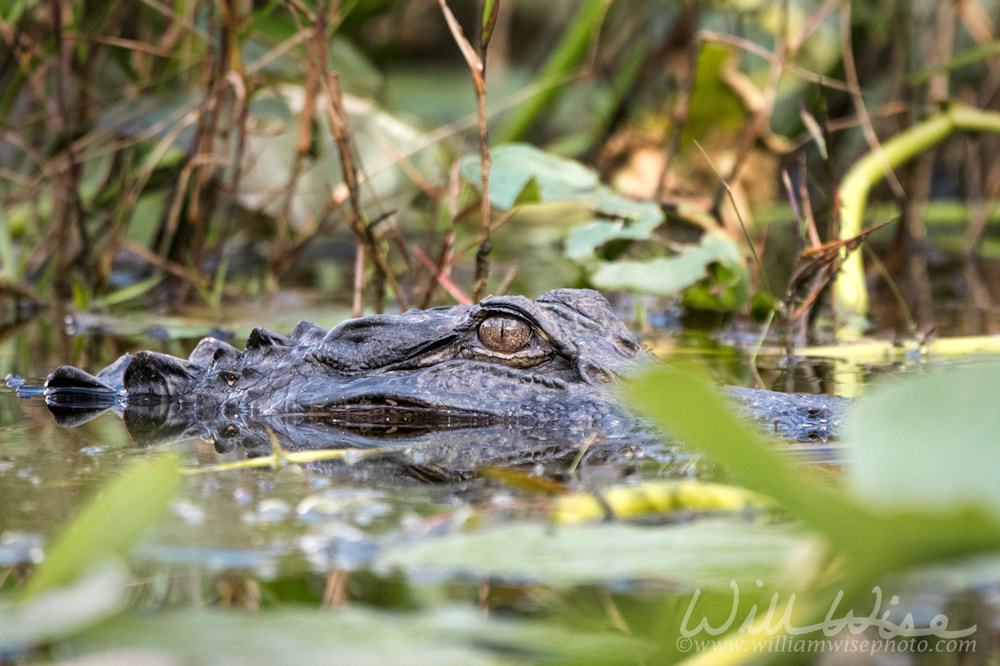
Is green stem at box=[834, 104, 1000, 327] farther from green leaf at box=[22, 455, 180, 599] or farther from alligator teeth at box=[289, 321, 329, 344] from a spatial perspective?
green leaf at box=[22, 455, 180, 599]

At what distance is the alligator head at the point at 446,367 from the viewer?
8.86 feet

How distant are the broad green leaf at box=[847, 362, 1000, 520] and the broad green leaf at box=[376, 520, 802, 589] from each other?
0.25 m

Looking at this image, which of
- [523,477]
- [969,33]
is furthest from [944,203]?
[523,477]

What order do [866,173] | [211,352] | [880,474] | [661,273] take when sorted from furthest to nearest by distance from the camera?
[866,173] < [661,273] < [211,352] < [880,474]

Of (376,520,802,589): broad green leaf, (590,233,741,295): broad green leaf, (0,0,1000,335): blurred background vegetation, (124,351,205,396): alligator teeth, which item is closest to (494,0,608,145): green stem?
(0,0,1000,335): blurred background vegetation

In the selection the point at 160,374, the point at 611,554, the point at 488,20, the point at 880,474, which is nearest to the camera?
the point at 880,474

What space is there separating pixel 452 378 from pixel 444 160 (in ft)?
14.4

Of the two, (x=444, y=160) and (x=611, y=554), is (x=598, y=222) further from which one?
(x=444, y=160)

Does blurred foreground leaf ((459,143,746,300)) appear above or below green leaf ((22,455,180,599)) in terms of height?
above

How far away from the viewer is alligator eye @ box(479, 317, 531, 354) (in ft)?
9.00

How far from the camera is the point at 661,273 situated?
3.87m

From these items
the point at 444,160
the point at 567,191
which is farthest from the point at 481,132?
the point at 444,160

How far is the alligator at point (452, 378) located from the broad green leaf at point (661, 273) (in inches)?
36.0

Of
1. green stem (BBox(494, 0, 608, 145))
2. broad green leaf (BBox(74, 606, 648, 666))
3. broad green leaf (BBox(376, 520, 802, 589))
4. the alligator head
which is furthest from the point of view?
green stem (BBox(494, 0, 608, 145))
